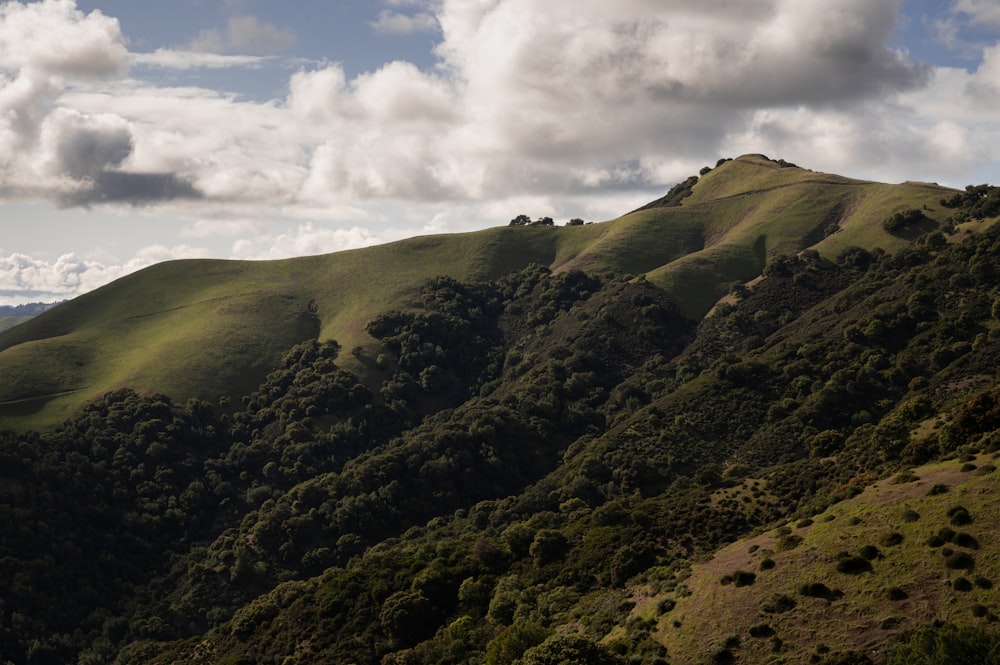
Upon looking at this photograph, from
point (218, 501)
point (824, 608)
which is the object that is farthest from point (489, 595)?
point (218, 501)

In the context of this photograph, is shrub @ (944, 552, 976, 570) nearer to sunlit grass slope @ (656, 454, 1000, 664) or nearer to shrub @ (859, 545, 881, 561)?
sunlit grass slope @ (656, 454, 1000, 664)

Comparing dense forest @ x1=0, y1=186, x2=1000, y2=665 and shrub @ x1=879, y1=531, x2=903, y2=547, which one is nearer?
shrub @ x1=879, y1=531, x2=903, y2=547

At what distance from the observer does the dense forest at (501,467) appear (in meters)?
68.9

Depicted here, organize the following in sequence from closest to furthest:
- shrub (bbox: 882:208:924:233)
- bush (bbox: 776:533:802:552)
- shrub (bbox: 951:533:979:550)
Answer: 1. shrub (bbox: 951:533:979:550)
2. bush (bbox: 776:533:802:552)
3. shrub (bbox: 882:208:924:233)

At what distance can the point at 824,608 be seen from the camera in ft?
149

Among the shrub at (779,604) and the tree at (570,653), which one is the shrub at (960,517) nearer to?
the shrub at (779,604)

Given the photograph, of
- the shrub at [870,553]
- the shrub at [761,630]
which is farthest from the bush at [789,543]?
the shrub at [761,630]

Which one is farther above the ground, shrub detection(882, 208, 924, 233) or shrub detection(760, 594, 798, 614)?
shrub detection(882, 208, 924, 233)

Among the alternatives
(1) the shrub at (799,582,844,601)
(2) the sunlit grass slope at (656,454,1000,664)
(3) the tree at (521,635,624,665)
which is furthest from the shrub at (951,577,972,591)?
(3) the tree at (521,635,624,665)

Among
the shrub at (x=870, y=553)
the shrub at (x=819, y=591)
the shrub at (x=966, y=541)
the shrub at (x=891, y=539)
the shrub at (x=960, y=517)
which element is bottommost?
the shrub at (x=819, y=591)

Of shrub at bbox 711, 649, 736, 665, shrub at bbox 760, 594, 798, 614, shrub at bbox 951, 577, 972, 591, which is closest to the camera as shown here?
shrub at bbox 951, 577, 972, 591

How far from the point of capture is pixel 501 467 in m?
134

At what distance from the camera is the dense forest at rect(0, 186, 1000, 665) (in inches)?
2712

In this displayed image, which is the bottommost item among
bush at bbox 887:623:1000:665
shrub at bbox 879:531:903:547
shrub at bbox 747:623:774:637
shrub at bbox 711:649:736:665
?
shrub at bbox 711:649:736:665
